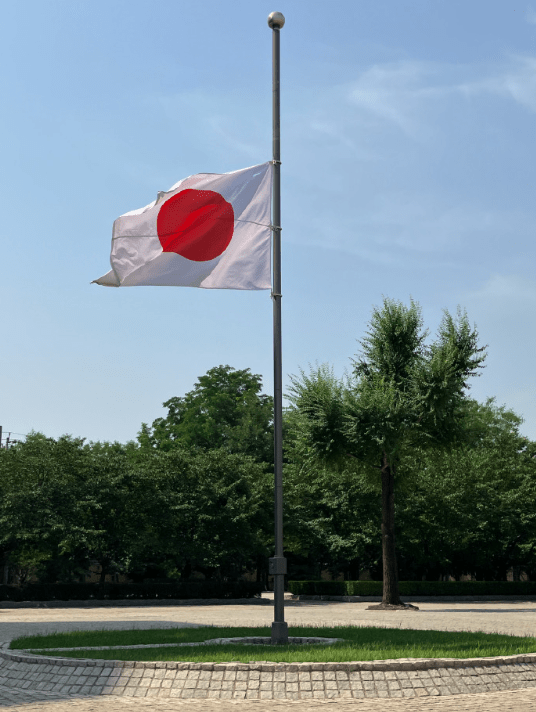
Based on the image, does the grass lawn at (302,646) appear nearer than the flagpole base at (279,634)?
Yes

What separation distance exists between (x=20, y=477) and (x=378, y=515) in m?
18.8

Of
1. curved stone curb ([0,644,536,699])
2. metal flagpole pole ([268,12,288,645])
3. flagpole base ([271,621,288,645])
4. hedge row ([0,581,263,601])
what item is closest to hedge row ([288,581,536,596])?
hedge row ([0,581,263,601])

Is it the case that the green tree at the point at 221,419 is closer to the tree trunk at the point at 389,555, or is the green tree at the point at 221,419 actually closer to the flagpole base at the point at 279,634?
the tree trunk at the point at 389,555

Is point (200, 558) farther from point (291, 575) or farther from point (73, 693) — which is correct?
point (73, 693)

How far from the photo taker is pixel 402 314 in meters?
33.6

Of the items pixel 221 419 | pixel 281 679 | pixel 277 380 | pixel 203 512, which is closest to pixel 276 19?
pixel 277 380

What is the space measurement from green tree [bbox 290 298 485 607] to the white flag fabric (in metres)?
17.7

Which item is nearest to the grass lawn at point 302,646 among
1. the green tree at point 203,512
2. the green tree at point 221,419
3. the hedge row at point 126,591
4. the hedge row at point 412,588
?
the hedge row at point 126,591

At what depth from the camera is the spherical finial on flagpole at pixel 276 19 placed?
15.6 meters

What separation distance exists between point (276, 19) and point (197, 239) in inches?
180

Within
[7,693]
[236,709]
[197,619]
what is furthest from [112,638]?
[197,619]

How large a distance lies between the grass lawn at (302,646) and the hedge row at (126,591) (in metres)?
22.4

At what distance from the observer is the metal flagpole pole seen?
45.8 ft

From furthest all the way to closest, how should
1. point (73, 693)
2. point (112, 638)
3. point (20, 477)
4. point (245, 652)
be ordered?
point (20, 477) → point (112, 638) → point (245, 652) → point (73, 693)
